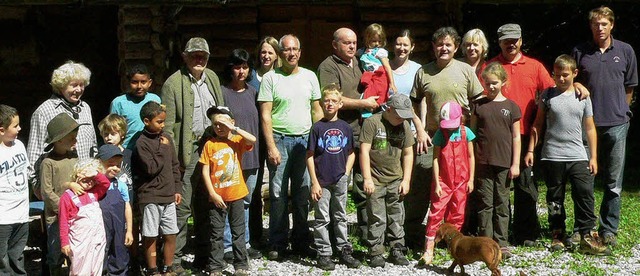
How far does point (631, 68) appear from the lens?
813 cm

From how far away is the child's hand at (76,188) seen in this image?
6.28 meters

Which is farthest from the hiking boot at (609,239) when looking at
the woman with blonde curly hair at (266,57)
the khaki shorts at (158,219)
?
the khaki shorts at (158,219)

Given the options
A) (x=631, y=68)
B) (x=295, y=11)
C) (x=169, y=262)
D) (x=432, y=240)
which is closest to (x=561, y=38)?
(x=295, y=11)

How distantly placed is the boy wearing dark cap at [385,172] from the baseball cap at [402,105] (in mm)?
49

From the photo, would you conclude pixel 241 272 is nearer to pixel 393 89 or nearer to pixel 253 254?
pixel 253 254

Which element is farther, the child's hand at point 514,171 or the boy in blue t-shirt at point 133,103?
the child's hand at point 514,171

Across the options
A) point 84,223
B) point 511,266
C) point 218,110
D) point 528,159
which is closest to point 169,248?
point 84,223

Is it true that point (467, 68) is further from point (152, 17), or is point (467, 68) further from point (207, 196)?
point (152, 17)

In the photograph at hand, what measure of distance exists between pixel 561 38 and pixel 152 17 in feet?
24.7

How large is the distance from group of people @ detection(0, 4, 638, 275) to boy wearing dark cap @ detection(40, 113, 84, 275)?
1cm

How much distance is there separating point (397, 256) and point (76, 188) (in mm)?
2747

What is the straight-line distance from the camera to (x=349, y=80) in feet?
25.6

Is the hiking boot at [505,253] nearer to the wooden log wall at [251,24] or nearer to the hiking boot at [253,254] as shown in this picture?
the hiking boot at [253,254]

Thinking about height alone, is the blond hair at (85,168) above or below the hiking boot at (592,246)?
above
